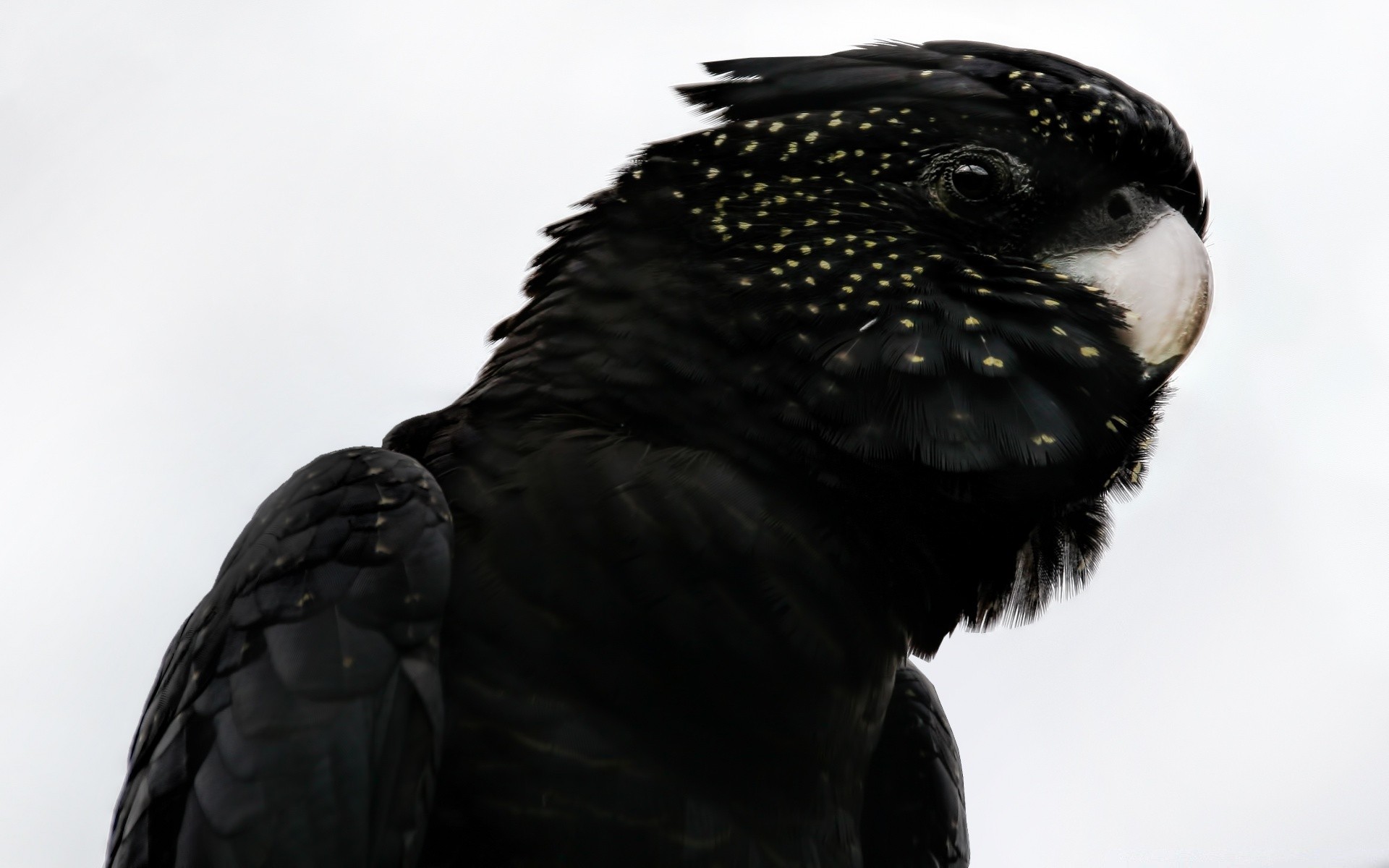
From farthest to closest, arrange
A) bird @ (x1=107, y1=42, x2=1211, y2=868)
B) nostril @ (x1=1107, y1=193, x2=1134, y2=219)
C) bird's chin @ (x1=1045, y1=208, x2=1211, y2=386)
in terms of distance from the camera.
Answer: nostril @ (x1=1107, y1=193, x2=1134, y2=219)
bird's chin @ (x1=1045, y1=208, x2=1211, y2=386)
bird @ (x1=107, y1=42, x2=1211, y2=868)

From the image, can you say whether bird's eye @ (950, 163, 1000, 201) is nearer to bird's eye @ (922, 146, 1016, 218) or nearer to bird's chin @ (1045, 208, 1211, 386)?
bird's eye @ (922, 146, 1016, 218)

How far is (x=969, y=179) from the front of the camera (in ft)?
7.35

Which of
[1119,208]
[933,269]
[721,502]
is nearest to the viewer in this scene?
[721,502]

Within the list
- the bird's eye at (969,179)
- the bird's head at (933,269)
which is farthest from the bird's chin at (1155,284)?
the bird's eye at (969,179)

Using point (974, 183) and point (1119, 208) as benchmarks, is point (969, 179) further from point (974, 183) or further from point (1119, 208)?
point (1119, 208)

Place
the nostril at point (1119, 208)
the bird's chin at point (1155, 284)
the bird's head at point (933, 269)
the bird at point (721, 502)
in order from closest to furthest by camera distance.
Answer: the bird at point (721, 502) < the bird's head at point (933, 269) < the bird's chin at point (1155, 284) < the nostril at point (1119, 208)

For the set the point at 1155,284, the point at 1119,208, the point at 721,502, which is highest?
the point at 1119,208

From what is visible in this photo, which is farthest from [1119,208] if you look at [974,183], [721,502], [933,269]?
[721,502]

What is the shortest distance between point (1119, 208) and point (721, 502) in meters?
1.03

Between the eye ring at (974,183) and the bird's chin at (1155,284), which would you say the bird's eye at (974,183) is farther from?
the bird's chin at (1155,284)

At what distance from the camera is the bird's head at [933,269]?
207cm

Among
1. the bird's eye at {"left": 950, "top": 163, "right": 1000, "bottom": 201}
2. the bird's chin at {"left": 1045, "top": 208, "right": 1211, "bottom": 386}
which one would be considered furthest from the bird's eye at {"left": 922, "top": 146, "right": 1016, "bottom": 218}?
the bird's chin at {"left": 1045, "top": 208, "right": 1211, "bottom": 386}

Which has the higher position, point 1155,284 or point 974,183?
point 974,183

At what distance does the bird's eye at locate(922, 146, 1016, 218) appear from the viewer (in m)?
2.23
